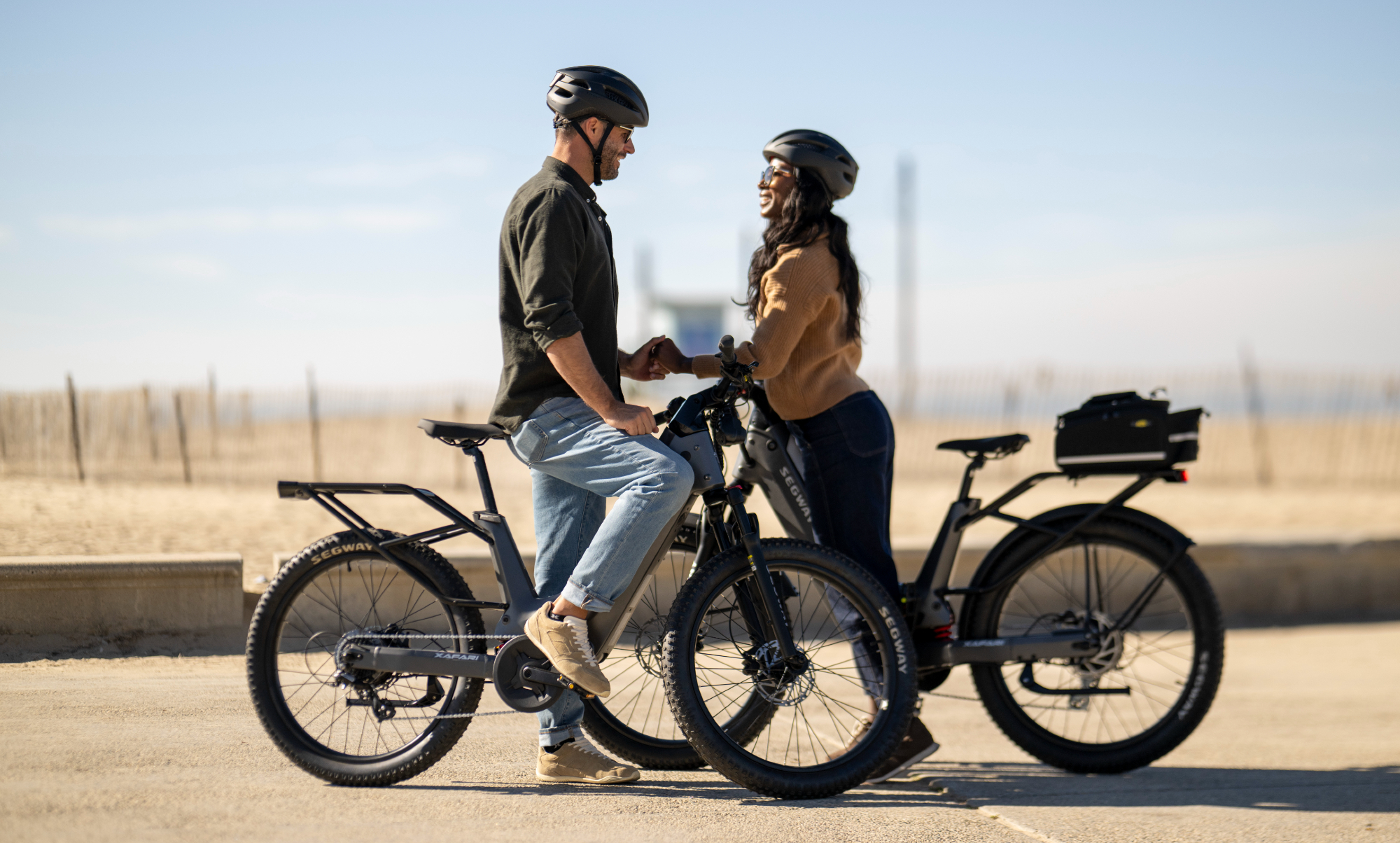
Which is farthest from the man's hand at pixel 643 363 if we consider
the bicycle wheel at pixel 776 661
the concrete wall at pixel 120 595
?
the concrete wall at pixel 120 595

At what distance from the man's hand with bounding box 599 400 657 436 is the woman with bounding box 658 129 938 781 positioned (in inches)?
17.4

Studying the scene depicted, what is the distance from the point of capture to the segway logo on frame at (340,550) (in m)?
3.51

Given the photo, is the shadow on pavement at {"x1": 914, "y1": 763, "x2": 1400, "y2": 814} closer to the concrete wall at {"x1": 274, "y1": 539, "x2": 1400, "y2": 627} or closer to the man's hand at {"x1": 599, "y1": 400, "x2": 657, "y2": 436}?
the man's hand at {"x1": 599, "y1": 400, "x2": 657, "y2": 436}

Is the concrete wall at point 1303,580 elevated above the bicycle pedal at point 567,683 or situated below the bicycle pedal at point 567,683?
below

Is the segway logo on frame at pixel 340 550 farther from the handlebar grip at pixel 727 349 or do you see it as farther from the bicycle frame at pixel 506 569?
the handlebar grip at pixel 727 349

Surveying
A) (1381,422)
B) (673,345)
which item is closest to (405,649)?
(673,345)

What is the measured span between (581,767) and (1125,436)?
2236 mm

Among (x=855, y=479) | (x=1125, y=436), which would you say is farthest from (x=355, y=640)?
(x=1125, y=436)

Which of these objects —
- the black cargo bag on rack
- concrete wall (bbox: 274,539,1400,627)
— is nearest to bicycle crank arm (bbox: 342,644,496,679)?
the black cargo bag on rack

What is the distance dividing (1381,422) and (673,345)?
842 inches

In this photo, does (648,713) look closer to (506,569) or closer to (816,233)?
(506,569)

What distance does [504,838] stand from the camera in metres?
3.08

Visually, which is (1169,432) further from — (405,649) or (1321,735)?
(405,649)

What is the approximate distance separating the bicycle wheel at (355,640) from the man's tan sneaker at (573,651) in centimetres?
→ 30
